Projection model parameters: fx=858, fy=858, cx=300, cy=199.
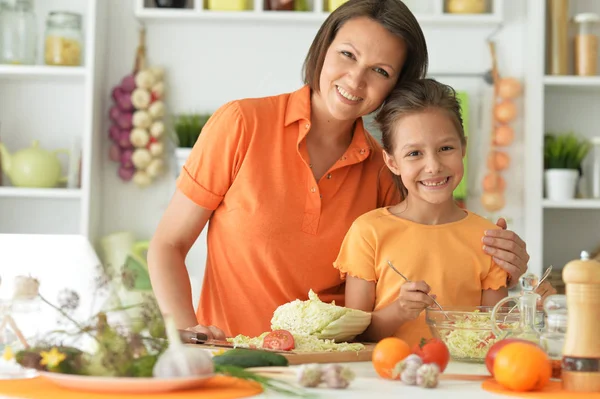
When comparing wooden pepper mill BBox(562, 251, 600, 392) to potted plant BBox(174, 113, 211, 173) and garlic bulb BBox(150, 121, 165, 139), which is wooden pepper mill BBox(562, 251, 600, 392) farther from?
garlic bulb BBox(150, 121, 165, 139)

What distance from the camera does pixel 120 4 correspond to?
3.60 m

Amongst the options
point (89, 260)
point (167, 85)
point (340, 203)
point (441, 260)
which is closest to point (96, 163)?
point (167, 85)

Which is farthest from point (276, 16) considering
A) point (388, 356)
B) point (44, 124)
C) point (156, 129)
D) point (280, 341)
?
point (388, 356)

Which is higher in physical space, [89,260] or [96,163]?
[96,163]

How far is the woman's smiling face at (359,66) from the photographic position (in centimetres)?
193

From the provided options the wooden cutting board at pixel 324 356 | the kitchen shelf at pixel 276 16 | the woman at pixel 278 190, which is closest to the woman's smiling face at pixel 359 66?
the woman at pixel 278 190

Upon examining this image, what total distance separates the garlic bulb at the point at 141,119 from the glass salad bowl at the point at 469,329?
2.25 m

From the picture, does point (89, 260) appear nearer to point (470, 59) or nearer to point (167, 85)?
point (167, 85)

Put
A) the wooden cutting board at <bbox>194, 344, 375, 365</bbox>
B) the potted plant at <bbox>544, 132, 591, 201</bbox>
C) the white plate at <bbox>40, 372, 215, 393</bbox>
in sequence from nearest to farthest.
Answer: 1. the white plate at <bbox>40, 372, 215, 393</bbox>
2. the wooden cutting board at <bbox>194, 344, 375, 365</bbox>
3. the potted plant at <bbox>544, 132, 591, 201</bbox>

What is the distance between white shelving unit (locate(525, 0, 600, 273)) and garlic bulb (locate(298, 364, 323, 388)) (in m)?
2.47

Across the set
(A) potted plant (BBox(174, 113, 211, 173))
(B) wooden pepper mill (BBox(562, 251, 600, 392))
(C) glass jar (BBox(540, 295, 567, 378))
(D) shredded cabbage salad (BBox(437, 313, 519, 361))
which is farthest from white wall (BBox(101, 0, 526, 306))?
(B) wooden pepper mill (BBox(562, 251, 600, 392))

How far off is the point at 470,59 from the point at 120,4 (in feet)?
4.88

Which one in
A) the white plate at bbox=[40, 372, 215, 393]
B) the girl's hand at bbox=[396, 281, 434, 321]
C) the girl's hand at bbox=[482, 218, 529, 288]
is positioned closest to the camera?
the white plate at bbox=[40, 372, 215, 393]

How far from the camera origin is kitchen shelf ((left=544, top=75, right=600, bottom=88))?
132 inches
